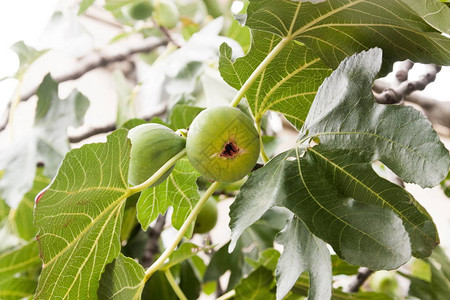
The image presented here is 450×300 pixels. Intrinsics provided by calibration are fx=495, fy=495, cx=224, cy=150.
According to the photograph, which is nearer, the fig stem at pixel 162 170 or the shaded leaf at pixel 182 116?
the fig stem at pixel 162 170

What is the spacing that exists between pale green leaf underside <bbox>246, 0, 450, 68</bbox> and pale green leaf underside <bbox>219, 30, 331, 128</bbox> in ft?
0.10

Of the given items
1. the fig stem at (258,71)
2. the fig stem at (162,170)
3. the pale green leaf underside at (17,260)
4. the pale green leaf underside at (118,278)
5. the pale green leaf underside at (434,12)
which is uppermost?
the pale green leaf underside at (434,12)

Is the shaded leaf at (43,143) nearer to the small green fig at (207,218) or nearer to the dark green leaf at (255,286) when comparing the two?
the small green fig at (207,218)

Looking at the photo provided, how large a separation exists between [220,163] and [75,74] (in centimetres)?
117

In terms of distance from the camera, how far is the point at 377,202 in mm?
625

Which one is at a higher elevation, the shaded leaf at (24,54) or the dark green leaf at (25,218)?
the shaded leaf at (24,54)

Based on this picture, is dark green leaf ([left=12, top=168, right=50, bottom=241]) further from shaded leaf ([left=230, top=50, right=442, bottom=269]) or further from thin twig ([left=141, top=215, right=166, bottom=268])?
shaded leaf ([left=230, top=50, right=442, bottom=269])

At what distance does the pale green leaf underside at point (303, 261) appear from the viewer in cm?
61

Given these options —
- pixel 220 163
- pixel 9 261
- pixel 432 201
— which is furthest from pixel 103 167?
pixel 432 201

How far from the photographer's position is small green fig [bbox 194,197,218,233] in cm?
124

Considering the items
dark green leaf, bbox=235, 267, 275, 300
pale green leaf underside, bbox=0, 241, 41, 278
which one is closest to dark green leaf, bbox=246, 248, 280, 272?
dark green leaf, bbox=235, 267, 275, 300

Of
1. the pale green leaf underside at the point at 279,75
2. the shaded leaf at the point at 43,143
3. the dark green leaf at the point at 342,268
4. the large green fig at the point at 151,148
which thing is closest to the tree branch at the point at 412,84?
the pale green leaf underside at the point at 279,75

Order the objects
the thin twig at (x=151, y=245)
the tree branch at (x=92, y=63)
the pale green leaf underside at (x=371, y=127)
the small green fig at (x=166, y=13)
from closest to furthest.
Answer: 1. the pale green leaf underside at (x=371, y=127)
2. the thin twig at (x=151, y=245)
3. the tree branch at (x=92, y=63)
4. the small green fig at (x=166, y=13)

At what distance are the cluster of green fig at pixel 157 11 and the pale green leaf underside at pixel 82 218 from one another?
1.12m
